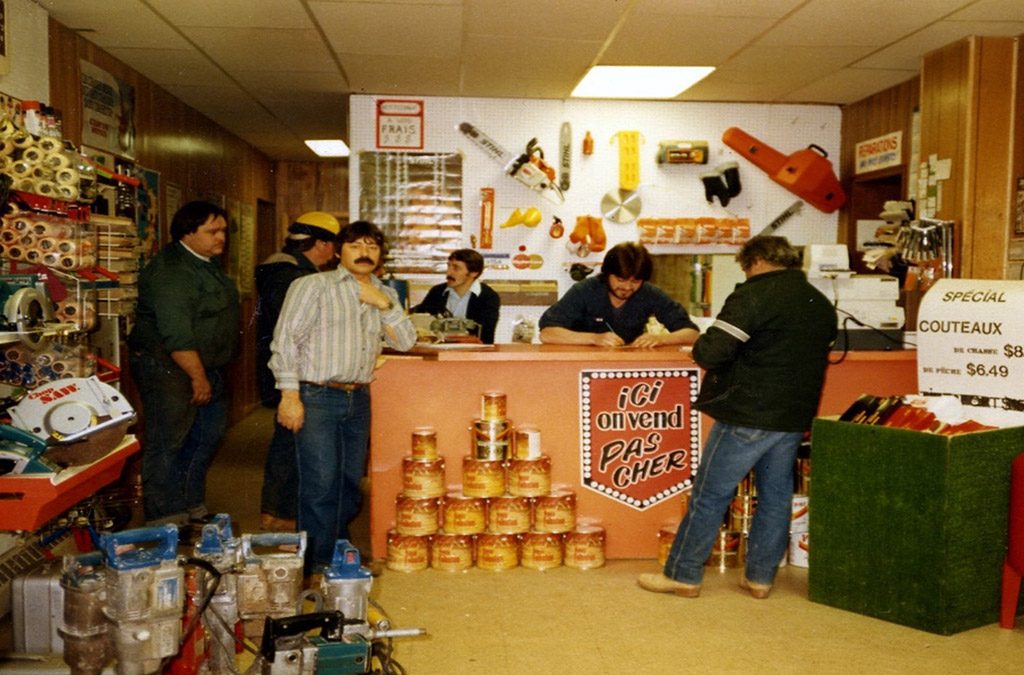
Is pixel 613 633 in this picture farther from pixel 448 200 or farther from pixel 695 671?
pixel 448 200

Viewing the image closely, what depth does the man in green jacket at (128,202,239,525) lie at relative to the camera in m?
4.46

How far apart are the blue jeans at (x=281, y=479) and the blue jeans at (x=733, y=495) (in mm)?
1909

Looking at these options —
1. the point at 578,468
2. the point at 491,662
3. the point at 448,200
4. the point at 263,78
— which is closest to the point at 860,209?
the point at 448,200

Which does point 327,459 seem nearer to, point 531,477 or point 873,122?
point 531,477

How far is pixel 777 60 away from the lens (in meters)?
5.44

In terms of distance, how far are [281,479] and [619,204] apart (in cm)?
322

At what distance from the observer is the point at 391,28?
4.76m

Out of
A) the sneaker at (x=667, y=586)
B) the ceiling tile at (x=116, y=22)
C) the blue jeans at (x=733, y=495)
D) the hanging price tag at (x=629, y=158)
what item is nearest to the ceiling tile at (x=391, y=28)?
the ceiling tile at (x=116, y=22)

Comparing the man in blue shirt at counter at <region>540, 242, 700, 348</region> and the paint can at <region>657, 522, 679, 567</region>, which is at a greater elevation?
the man in blue shirt at counter at <region>540, 242, 700, 348</region>

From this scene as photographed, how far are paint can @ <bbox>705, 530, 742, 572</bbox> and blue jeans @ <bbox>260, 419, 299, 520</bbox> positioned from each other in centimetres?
205

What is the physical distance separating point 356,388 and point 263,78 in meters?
3.01

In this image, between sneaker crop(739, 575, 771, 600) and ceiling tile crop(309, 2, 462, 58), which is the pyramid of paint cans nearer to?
sneaker crop(739, 575, 771, 600)

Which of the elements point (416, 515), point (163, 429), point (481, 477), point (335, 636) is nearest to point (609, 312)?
point (481, 477)

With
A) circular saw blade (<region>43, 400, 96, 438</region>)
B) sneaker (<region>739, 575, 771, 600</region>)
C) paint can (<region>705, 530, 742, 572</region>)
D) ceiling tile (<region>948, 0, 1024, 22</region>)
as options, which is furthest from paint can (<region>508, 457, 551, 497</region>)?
ceiling tile (<region>948, 0, 1024, 22</region>)
